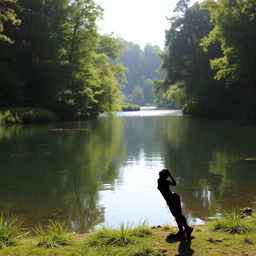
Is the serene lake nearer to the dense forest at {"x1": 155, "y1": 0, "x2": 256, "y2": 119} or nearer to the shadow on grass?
the shadow on grass

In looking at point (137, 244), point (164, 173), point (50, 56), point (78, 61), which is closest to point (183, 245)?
point (137, 244)

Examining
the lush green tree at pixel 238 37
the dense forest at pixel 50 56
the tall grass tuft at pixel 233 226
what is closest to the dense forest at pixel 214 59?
the lush green tree at pixel 238 37

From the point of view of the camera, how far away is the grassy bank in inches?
1518

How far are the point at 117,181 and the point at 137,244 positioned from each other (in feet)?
22.1

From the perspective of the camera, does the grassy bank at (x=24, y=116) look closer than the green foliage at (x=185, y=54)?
Yes

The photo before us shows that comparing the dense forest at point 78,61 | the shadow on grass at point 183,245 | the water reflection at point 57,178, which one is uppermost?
the dense forest at point 78,61

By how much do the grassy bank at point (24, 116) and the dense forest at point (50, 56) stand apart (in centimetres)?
219

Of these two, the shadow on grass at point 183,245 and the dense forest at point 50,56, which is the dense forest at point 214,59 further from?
the shadow on grass at point 183,245

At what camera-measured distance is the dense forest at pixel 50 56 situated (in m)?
44.0

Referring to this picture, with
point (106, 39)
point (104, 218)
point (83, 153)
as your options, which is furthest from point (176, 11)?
point (104, 218)

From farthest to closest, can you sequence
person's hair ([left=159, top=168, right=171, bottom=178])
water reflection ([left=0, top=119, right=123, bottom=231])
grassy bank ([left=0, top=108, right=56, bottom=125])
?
1. grassy bank ([left=0, top=108, right=56, bottom=125])
2. water reflection ([left=0, top=119, right=123, bottom=231])
3. person's hair ([left=159, top=168, right=171, bottom=178])

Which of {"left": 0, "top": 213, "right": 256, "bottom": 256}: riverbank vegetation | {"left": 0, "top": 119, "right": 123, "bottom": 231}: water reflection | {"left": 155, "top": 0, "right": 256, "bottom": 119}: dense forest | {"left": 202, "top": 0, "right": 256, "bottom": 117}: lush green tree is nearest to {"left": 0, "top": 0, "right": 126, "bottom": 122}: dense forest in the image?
{"left": 155, "top": 0, "right": 256, "bottom": 119}: dense forest

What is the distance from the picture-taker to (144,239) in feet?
18.9

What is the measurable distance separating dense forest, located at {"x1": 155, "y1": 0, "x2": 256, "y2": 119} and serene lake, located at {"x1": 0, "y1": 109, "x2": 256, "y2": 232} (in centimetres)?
1959
